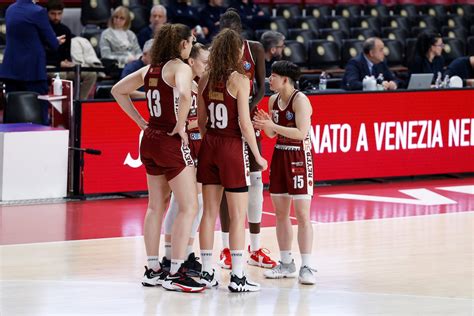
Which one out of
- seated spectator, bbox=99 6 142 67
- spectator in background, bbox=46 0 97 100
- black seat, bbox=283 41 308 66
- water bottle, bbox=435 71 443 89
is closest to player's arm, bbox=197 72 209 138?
spectator in background, bbox=46 0 97 100

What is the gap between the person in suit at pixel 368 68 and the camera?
14.0 meters

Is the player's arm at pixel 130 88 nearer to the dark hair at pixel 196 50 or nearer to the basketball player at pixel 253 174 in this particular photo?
the dark hair at pixel 196 50

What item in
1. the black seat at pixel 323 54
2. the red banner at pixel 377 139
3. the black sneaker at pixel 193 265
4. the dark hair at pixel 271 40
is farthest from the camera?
the black seat at pixel 323 54

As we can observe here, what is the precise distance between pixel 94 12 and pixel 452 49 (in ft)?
19.4

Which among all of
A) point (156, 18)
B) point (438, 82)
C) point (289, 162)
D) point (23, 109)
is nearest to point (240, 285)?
point (289, 162)

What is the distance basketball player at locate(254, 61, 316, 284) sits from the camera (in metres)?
8.57

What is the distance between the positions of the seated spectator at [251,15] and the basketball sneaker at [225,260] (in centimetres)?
839

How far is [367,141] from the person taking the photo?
44.9 feet

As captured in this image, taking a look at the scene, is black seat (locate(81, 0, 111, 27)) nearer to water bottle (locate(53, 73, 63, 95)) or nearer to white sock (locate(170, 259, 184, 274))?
water bottle (locate(53, 73, 63, 95))

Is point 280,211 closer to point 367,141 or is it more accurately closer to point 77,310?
point 77,310

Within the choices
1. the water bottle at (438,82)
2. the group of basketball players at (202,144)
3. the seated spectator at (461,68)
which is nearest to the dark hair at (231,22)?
the group of basketball players at (202,144)

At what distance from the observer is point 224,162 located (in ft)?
26.7

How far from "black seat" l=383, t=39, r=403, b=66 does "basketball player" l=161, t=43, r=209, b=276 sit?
939 cm

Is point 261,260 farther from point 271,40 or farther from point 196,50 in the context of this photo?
point 271,40
